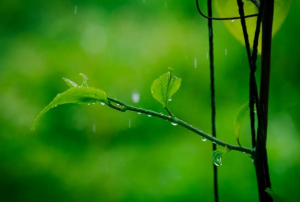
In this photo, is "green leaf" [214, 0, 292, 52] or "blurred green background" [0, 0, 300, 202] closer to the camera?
"green leaf" [214, 0, 292, 52]

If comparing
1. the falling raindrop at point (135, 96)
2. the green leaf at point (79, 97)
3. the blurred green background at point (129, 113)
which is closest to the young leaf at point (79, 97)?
the green leaf at point (79, 97)

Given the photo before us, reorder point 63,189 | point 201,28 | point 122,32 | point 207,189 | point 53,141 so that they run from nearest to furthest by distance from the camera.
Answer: point 207,189 < point 63,189 < point 53,141 < point 201,28 < point 122,32

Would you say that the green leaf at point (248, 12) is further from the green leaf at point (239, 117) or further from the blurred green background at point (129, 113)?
the blurred green background at point (129, 113)

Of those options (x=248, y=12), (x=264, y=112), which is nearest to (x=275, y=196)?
(x=264, y=112)

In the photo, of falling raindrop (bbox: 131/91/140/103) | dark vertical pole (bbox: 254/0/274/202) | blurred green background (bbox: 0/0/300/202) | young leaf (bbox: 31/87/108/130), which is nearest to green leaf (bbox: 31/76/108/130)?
young leaf (bbox: 31/87/108/130)

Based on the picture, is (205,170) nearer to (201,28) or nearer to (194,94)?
(194,94)

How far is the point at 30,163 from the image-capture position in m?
1.43

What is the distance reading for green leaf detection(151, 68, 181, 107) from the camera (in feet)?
0.80

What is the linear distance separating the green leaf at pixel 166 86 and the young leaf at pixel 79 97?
40mm

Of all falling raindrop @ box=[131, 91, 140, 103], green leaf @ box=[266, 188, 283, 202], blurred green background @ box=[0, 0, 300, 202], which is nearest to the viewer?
green leaf @ box=[266, 188, 283, 202]

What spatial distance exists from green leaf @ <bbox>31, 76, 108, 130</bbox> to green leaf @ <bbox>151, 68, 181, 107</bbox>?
0.04 m

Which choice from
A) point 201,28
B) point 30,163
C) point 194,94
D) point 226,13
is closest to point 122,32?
point 201,28

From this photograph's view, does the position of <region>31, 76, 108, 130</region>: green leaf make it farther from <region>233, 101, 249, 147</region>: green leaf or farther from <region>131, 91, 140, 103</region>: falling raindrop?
<region>131, 91, 140, 103</region>: falling raindrop

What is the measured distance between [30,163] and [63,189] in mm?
195
